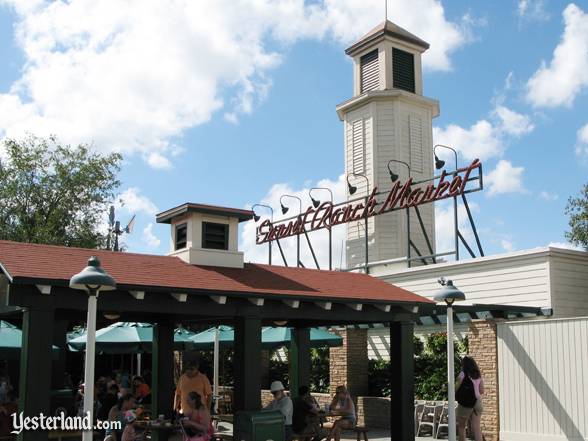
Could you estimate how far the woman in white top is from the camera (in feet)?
41.0

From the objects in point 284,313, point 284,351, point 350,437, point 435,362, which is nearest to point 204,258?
point 284,313

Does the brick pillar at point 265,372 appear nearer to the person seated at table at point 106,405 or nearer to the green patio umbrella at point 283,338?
the green patio umbrella at point 283,338

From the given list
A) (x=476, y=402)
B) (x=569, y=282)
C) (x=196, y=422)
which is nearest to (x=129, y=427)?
(x=196, y=422)

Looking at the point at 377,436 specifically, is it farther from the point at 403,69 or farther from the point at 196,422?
the point at 403,69

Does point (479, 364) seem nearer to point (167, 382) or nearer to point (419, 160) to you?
point (167, 382)

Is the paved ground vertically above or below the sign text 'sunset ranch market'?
below

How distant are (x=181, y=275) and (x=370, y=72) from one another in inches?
790

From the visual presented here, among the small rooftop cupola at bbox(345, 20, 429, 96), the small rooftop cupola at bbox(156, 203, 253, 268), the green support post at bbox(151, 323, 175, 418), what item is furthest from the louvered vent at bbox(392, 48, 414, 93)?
the green support post at bbox(151, 323, 175, 418)

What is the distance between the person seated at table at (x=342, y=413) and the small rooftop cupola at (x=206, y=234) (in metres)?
3.19

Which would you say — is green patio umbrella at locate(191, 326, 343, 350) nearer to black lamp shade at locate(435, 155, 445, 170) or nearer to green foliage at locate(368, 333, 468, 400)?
green foliage at locate(368, 333, 468, 400)

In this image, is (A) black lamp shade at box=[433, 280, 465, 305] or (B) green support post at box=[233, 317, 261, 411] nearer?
(B) green support post at box=[233, 317, 261, 411]

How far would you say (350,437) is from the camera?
50.7 ft

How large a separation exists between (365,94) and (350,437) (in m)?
16.5

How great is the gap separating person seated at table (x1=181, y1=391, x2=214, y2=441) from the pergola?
1390 millimetres
